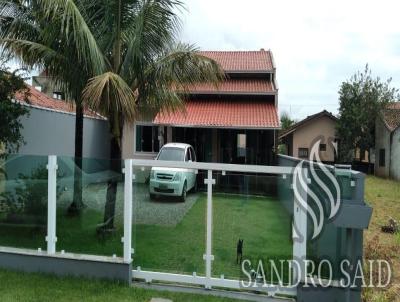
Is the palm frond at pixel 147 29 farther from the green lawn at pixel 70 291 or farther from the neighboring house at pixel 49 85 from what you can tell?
the green lawn at pixel 70 291

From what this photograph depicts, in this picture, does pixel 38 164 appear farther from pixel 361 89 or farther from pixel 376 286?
pixel 361 89

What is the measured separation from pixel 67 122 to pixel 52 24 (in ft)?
35.1

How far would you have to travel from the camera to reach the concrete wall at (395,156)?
2614 centimetres

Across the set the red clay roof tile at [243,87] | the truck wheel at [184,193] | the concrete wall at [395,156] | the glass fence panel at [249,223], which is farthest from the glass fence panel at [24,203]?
the concrete wall at [395,156]

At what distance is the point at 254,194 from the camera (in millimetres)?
5648

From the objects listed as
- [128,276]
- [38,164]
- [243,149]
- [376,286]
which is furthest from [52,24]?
[243,149]

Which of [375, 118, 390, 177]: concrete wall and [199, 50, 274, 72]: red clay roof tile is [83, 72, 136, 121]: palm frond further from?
[375, 118, 390, 177]: concrete wall

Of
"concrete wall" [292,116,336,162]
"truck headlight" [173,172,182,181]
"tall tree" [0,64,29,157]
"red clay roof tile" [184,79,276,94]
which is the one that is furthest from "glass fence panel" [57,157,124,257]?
"concrete wall" [292,116,336,162]

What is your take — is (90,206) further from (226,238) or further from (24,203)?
(226,238)

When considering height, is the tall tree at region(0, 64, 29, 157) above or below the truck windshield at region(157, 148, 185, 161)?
above

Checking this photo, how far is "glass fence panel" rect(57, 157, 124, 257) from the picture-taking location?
20.0ft

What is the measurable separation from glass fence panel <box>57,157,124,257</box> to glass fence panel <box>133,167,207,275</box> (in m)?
0.29

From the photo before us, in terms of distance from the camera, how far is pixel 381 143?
28953 millimetres

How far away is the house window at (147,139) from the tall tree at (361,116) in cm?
1674
